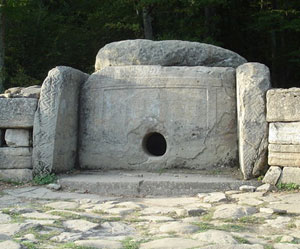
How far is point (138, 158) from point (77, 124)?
1117mm

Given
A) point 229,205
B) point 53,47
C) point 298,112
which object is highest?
point 53,47

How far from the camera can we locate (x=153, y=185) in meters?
6.00

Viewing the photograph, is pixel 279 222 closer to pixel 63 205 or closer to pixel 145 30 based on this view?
pixel 63 205

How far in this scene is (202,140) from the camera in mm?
6754

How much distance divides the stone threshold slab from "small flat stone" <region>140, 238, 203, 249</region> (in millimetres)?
2260

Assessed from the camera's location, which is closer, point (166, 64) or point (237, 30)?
point (166, 64)

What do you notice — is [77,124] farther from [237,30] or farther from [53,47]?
[237,30]

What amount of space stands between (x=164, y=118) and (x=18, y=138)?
6.93ft

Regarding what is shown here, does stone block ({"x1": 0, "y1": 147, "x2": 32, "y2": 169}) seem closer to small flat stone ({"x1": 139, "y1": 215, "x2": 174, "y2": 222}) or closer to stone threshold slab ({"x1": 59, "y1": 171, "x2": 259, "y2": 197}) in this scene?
stone threshold slab ({"x1": 59, "y1": 171, "x2": 259, "y2": 197})

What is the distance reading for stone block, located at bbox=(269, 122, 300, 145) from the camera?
6.00 metres

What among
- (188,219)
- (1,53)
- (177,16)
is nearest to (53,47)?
(1,53)

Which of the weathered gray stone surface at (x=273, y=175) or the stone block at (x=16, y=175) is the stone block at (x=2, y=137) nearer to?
the stone block at (x=16, y=175)

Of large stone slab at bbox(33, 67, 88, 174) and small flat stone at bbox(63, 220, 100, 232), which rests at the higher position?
large stone slab at bbox(33, 67, 88, 174)

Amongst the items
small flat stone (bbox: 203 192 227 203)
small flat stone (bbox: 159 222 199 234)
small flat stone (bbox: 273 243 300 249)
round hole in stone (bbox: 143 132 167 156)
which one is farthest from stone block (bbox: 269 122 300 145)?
small flat stone (bbox: 273 243 300 249)
